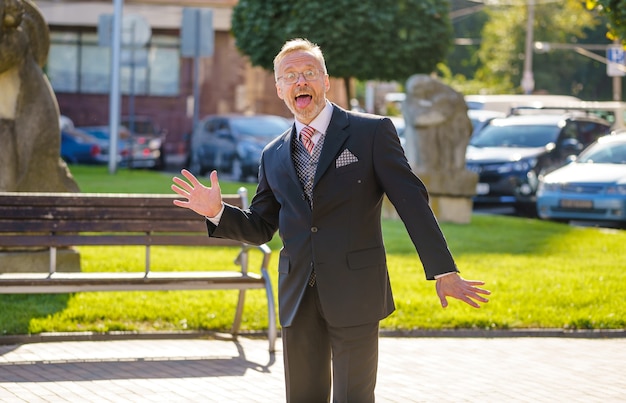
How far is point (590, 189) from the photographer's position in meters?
20.0

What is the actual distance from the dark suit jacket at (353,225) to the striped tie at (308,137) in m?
0.09

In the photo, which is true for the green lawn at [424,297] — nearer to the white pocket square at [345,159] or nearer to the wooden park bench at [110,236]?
the wooden park bench at [110,236]

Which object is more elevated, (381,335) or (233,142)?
(233,142)

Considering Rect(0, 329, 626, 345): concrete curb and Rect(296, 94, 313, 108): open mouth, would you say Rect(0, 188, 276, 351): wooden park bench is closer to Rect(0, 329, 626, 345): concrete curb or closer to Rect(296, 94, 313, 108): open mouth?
Rect(0, 329, 626, 345): concrete curb

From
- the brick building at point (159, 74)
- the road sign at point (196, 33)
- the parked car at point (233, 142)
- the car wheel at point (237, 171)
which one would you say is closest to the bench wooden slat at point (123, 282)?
the road sign at point (196, 33)

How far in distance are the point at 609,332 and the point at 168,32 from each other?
141 feet

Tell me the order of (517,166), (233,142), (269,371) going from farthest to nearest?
(233,142)
(517,166)
(269,371)

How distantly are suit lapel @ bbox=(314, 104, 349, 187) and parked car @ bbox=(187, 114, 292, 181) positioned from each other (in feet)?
76.5

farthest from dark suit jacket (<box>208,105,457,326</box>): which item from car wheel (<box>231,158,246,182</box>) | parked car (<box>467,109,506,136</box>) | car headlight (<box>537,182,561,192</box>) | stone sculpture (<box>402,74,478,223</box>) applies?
car wheel (<box>231,158,246,182</box>)

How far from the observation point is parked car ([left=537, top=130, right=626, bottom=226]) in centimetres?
1972

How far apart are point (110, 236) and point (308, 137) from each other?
433 centimetres

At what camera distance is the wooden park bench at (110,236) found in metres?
9.24

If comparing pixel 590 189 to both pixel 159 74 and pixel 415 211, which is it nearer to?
pixel 415 211

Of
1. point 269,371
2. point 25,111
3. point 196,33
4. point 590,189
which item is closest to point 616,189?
point 590,189
